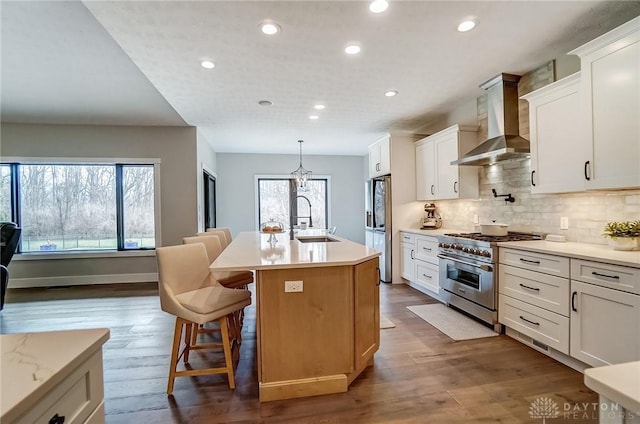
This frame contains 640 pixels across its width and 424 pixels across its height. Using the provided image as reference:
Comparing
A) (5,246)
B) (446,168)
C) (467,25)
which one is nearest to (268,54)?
(467,25)

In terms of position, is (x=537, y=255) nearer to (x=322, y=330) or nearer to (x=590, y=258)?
(x=590, y=258)

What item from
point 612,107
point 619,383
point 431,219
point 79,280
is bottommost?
point 79,280

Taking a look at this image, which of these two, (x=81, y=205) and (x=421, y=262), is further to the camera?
(x=81, y=205)

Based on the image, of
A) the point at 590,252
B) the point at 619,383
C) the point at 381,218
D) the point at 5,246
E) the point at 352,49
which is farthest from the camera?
the point at 381,218

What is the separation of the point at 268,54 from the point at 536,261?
295cm

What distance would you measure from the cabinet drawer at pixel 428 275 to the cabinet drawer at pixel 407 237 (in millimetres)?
365

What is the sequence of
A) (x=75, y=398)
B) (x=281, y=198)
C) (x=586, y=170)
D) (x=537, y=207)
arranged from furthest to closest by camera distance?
(x=281, y=198) → (x=537, y=207) → (x=586, y=170) → (x=75, y=398)

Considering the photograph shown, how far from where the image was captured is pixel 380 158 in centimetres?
541

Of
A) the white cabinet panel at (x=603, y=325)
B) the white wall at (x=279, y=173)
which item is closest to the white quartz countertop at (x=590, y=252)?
the white cabinet panel at (x=603, y=325)

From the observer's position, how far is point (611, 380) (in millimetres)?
617

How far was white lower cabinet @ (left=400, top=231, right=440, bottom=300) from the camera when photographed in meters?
4.07

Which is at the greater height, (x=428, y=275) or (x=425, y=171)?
(x=425, y=171)

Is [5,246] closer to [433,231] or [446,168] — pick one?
[433,231]

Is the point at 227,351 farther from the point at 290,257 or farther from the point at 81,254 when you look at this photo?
the point at 81,254
